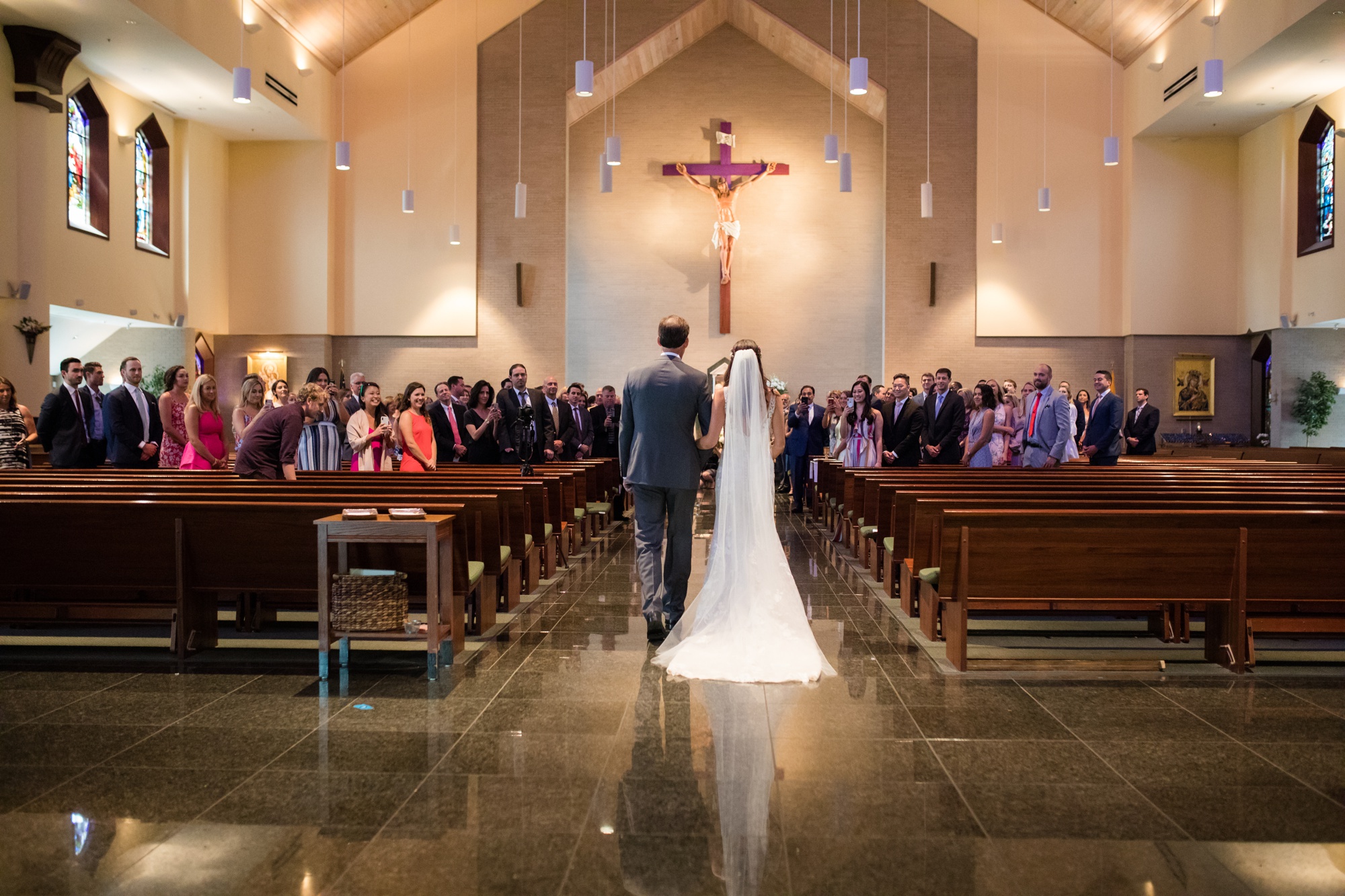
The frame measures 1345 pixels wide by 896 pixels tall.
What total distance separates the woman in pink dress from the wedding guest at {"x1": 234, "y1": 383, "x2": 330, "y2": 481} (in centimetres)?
135

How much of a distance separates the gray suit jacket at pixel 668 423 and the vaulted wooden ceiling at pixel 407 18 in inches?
474

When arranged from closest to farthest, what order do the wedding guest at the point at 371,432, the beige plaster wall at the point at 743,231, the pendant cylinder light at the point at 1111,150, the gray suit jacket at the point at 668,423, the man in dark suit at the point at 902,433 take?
the gray suit jacket at the point at 668,423
the wedding guest at the point at 371,432
the man in dark suit at the point at 902,433
the pendant cylinder light at the point at 1111,150
the beige plaster wall at the point at 743,231

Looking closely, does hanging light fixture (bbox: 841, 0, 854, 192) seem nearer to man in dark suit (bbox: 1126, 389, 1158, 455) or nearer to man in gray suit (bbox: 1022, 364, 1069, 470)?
man in dark suit (bbox: 1126, 389, 1158, 455)

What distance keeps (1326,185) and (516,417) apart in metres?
11.8

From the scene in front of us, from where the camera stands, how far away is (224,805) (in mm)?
2818

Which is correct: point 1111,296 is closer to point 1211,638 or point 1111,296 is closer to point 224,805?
point 1211,638

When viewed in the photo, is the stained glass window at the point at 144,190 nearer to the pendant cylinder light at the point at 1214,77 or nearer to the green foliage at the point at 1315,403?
the pendant cylinder light at the point at 1214,77

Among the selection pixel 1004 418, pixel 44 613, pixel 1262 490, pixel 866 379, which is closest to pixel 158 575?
pixel 44 613

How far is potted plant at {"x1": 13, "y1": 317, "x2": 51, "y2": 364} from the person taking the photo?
456 inches

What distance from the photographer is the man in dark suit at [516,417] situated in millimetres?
9297

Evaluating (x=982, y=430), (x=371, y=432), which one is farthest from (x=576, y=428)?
(x=982, y=430)

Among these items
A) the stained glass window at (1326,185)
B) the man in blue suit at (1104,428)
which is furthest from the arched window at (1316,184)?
the man in blue suit at (1104,428)

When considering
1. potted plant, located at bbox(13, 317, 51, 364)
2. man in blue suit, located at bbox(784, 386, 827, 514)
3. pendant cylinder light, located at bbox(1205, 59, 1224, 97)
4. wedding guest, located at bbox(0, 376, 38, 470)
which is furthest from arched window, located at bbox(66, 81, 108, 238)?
pendant cylinder light, located at bbox(1205, 59, 1224, 97)

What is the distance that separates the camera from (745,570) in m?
4.72
